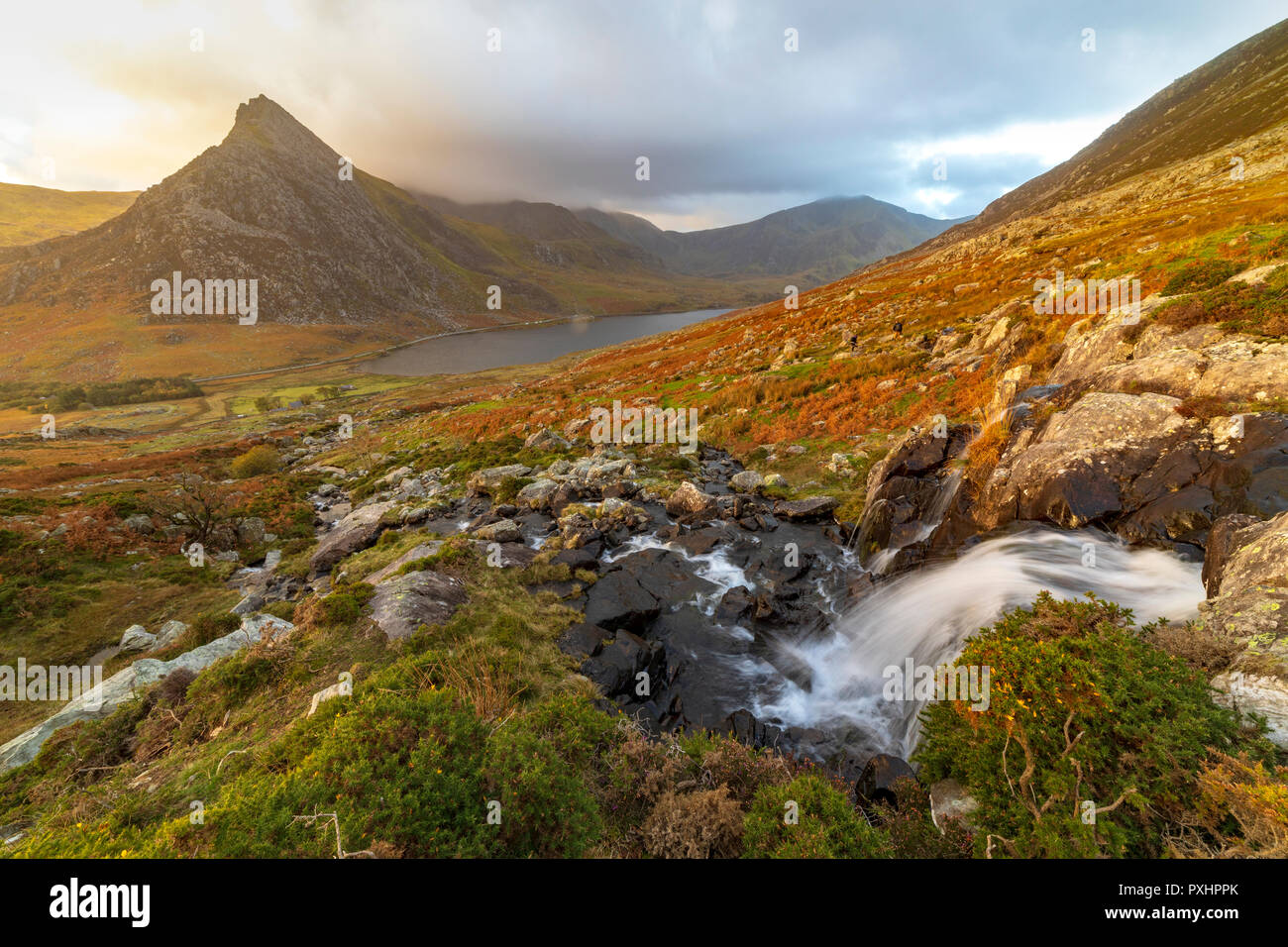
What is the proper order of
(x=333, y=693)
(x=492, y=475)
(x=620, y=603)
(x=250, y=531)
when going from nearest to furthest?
(x=333, y=693), (x=620, y=603), (x=250, y=531), (x=492, y=475)

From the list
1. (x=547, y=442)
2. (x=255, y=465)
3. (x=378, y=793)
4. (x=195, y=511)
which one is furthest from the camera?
(x=255, y=465)

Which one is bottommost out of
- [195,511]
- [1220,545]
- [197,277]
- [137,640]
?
[137,640]

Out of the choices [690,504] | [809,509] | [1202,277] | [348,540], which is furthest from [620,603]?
[1202,277]

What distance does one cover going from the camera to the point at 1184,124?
4774 inches

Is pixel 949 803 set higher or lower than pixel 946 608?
lower

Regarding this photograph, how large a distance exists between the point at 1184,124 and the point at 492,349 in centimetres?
19944

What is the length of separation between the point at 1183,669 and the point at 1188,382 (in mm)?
9378

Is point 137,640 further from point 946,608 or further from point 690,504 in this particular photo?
point 946,608

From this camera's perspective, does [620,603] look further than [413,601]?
Yes

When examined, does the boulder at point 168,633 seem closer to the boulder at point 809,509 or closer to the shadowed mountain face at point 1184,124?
the boulder at point 809,509

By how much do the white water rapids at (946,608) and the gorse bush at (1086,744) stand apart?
362 centimetres

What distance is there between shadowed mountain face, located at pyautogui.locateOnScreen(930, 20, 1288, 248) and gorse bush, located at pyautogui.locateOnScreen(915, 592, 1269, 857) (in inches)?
4174

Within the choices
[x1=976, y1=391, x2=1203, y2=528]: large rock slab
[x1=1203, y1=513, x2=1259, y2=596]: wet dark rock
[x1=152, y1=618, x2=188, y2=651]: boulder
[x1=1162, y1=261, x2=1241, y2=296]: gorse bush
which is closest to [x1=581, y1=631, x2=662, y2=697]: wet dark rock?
[x1=976, y1=391, x2=1203, y2=528]: large rock slab

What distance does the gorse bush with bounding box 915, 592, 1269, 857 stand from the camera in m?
4.32
